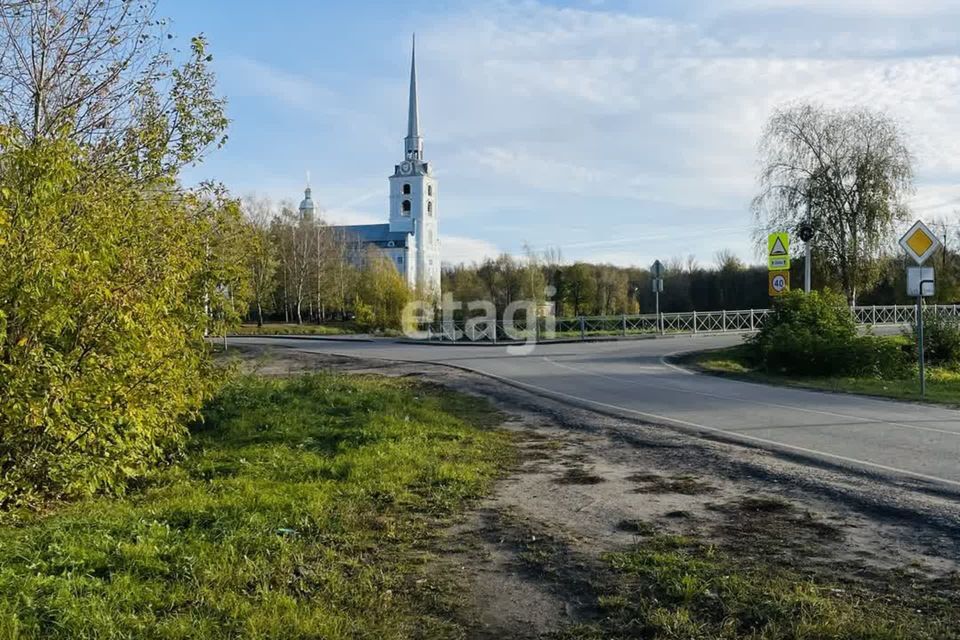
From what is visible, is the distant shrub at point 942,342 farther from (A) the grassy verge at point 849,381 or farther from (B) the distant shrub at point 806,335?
(B) the distant shrub at point 806,335

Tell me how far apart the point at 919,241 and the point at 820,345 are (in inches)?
204

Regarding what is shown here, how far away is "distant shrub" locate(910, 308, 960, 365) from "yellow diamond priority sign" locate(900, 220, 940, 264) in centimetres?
908

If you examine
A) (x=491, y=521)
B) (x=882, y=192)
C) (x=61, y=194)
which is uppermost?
(x=882, y=192)

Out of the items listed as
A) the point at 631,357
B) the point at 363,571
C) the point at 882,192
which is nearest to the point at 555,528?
the point at 363,571

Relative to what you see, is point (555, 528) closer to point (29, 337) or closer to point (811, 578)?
point (811, 578)

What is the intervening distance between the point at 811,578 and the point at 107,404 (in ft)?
18.8

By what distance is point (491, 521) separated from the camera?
6.17m

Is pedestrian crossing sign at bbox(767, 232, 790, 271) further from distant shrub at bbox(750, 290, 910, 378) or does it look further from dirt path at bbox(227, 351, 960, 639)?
dirt path at bbox(227, 351, 960, 639)

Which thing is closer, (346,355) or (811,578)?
(811,578)

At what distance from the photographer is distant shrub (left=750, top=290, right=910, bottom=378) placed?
19.3 metres

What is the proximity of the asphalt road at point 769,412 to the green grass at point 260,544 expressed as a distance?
11.9 ft

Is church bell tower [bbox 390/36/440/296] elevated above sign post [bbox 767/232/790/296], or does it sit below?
above

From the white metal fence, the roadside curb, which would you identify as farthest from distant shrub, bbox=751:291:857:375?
the roadside curb

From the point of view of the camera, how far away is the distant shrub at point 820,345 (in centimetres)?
1928
